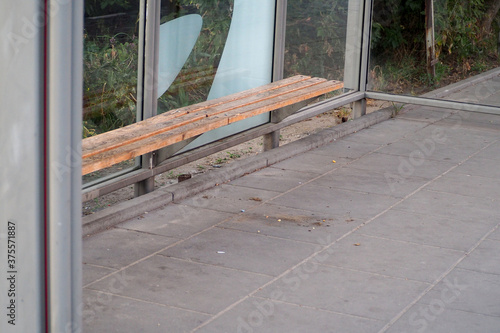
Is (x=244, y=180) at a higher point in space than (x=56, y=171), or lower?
lower

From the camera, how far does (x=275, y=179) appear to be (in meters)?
6.29

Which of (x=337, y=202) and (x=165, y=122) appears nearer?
(x=165, y=122)

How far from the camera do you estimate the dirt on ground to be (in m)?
5.80

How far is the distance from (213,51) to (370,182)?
167 centimetres

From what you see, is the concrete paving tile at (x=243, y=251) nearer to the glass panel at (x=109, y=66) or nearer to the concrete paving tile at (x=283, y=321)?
the concrete paving tile at (x=283, y=321)

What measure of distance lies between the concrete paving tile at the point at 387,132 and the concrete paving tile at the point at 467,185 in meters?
1.25

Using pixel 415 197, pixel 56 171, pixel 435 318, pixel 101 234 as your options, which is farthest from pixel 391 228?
pixel 56 171

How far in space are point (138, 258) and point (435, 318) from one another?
5.65 ft

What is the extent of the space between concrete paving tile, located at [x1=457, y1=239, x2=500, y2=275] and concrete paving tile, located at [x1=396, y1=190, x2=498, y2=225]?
0.48 m

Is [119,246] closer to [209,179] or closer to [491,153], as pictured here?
[209,179]

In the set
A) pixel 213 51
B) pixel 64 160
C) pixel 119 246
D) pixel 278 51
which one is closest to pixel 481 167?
pixel 278 51

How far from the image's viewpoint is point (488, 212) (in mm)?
5574

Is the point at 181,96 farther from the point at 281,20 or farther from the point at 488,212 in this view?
the point at 488,212

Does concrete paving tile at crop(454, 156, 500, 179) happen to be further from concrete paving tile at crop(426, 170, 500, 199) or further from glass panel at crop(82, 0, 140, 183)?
glass panel at crop(82, 0, 140, 183)
